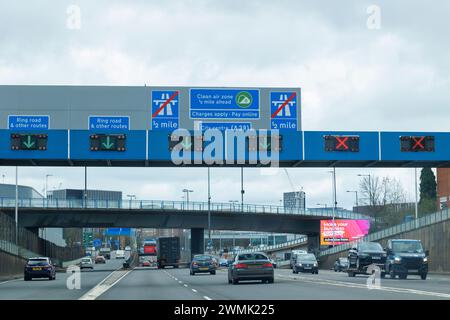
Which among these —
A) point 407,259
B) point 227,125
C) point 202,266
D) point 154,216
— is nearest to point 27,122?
point 227,125

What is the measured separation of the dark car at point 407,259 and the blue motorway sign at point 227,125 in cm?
1017

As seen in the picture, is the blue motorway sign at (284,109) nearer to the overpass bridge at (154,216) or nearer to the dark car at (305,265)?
the dark car at (305,265)

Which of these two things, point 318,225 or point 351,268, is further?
point 318,225

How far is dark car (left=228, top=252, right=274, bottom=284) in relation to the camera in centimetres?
3766

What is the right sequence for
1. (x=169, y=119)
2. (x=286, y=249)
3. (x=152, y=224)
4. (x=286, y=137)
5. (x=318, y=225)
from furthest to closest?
1. (x=286, y=249)
2. (x=318, y=225)
3. (x=152, y=224)
4. (x=169, y=119)
5. (x=286, y=137)

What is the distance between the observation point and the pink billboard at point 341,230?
4218 inches

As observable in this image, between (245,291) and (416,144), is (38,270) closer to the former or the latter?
(416,144)

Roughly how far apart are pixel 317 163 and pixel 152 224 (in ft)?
160

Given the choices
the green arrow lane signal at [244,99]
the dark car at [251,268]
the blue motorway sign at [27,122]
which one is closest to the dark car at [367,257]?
the green arrow lane signal at [244,99]
